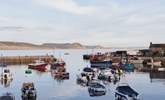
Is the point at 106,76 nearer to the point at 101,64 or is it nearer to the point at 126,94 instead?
the point at 126,94

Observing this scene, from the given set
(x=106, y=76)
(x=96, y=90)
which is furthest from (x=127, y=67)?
(x=96, y=90)

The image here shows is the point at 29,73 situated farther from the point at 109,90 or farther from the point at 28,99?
the point at 28,99

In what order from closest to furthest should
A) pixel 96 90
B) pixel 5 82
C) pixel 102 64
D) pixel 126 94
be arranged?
1. pixel 126 94
2. pixel 96 90
3. pixel 5 82
4. pixel 102 64

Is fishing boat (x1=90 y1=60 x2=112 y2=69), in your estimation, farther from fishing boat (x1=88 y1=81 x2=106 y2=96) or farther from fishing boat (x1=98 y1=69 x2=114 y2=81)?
fishing boat (x1=88 y1=81 x2=106 y2=96)

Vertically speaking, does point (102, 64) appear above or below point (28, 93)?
above

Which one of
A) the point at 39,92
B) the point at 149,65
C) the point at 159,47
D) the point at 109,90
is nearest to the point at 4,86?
the point at 39,92

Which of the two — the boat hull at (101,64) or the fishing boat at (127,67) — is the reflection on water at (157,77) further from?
the boat hull at (101,64)

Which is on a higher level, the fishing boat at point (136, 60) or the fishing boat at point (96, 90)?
the fishing boat at point (136, 60)

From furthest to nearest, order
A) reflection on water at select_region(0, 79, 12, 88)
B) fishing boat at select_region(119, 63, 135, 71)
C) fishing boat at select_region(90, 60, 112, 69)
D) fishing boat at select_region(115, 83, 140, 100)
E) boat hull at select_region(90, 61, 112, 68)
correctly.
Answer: fishing boat at select_region(90, 60, 112, 69) < boat hull at select_region(90, 61, 112, 68) < fishing boat at select_region(119, 63, 135, 71) < reflection on water at select_region(0, 79, 12, 88) < fishing boat at select_region(115, 83, 140, 100)

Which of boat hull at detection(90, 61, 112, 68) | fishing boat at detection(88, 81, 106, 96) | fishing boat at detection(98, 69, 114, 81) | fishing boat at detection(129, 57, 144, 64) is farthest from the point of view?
fishing boat at detection(129, 57, 144, 64)

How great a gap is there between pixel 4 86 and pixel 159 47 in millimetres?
78702

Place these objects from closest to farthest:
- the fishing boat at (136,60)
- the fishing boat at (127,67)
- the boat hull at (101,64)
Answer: the fishing boat at (127,67) → the boat hull at (101,64) → the fishing boat at (136,60)

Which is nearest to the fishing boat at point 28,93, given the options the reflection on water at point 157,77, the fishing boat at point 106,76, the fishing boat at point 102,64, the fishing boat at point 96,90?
the fishing boat at point 96,90

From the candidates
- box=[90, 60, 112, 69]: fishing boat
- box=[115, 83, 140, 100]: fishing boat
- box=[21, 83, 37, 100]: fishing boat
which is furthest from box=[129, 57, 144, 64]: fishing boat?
box=[115, 83, 140, 100]: fishing boat
